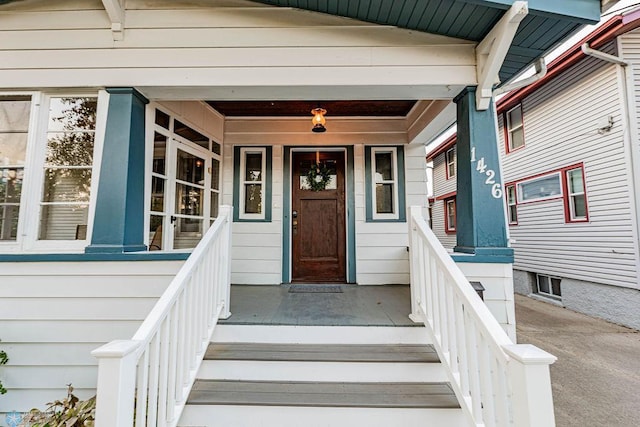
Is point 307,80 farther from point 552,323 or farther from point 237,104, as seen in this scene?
point 552,323

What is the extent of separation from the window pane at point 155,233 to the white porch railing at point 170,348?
2.82ft

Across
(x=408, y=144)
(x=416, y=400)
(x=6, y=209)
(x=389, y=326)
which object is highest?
(x=408, y=144)

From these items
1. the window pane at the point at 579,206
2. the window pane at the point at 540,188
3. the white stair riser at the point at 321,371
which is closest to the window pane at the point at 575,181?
the window pane at the point at 579,206

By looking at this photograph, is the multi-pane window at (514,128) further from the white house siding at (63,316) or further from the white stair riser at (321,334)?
the white house siding at (63,316)

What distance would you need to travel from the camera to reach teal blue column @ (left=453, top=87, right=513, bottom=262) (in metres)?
2.32

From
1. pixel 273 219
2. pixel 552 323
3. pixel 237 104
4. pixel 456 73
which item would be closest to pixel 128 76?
pixel 237 104

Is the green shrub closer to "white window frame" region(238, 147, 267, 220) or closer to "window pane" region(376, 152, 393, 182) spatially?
"white window frame" region(238, 147, 267, 220)

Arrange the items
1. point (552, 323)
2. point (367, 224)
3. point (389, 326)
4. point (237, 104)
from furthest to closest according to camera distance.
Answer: point (552, 323) < point (367, 224) < point (237, 104) < point (389, 326)

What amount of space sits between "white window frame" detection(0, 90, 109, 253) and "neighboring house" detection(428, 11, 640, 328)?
704 centimetres

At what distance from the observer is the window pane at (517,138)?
6883 mm

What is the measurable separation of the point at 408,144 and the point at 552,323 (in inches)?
149

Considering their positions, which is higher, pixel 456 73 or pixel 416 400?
pixel 456 73

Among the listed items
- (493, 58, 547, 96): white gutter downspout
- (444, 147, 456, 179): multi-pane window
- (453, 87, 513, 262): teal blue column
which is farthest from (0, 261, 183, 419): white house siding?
(444, 147, 456, 179): multi-pane window

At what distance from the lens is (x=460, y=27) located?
7.50 feet
